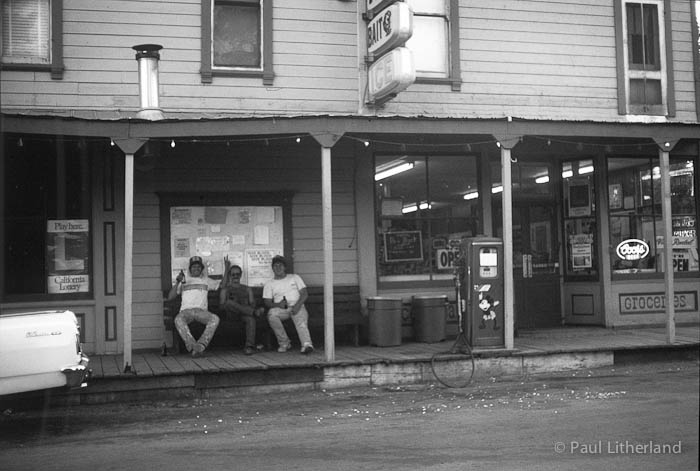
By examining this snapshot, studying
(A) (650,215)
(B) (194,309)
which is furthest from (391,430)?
A: (A) (650,215)

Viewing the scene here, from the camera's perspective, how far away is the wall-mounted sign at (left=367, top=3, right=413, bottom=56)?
12.0 m

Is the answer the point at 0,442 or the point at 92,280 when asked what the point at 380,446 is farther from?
the point at 92,280

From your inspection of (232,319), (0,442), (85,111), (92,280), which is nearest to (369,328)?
(232,319)

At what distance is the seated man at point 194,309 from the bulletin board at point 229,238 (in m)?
0.77

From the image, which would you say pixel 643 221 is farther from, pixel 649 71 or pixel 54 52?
pixel 54 52

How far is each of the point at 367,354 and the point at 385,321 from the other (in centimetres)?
99

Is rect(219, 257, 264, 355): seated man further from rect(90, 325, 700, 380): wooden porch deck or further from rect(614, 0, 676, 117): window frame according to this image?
rect(614, 0, 676, 117): window frame

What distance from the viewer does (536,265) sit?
1526 centimetres

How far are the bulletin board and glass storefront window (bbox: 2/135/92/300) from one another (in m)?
1.34

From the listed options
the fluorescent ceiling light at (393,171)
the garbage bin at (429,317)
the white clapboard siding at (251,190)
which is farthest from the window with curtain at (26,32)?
the garbage bin at (429,317)

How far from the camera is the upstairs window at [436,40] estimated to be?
46.2 feet

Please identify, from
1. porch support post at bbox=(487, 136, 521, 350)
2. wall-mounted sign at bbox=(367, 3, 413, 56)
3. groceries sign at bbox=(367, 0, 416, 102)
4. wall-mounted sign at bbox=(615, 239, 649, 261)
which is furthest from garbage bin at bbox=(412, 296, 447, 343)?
wall-mounted sign at bbox=(367, 3, 413, 56)

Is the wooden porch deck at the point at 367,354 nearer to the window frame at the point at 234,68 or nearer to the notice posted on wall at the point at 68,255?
the notice posted on wall at the point at 68,255
